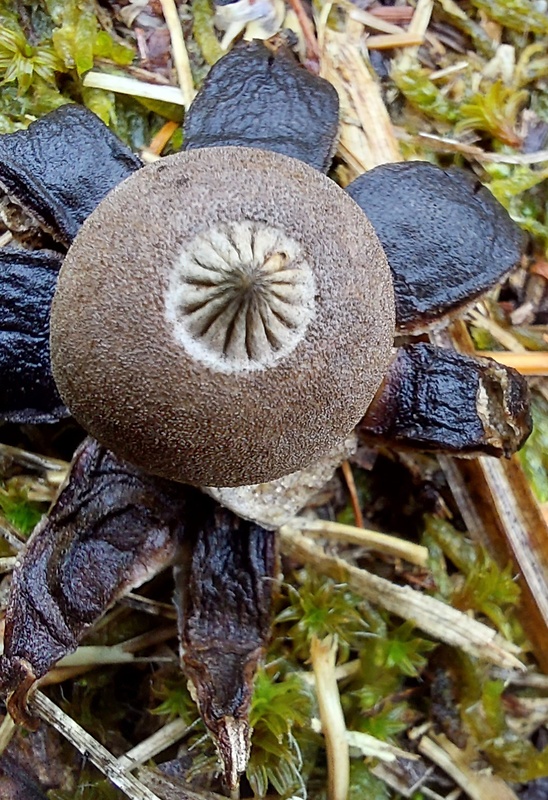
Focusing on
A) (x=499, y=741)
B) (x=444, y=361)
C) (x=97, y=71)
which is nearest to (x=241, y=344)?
(x=444, y=361)

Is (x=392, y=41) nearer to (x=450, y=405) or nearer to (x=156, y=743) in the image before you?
(x=450, y=405)

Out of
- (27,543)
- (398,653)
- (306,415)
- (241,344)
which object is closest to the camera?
(241,344)

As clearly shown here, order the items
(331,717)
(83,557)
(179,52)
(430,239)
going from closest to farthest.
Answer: (83,557) < (430,239) < (331,717) < (179,52)

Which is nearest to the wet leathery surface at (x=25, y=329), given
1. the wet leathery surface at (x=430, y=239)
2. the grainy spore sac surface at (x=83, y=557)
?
the grainy spore sac surface at (x=83, y=557)

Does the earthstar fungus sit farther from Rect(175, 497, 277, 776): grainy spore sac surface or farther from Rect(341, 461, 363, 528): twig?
Rect(341, 461, 363, 528): twig

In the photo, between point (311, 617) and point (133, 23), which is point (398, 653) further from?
point (133, 23)

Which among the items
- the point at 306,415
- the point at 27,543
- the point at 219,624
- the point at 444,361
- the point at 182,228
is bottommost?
the point at 219,624

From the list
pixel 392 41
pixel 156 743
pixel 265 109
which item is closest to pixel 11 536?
pixel 156 743
